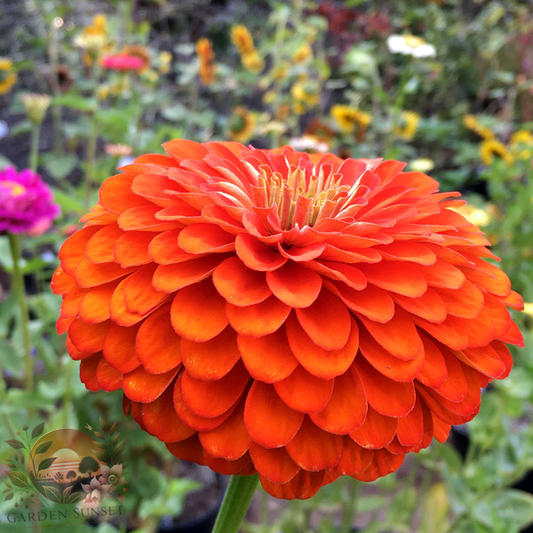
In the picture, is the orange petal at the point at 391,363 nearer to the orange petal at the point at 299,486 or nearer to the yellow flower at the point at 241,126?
the orange petal at the point at 299,486

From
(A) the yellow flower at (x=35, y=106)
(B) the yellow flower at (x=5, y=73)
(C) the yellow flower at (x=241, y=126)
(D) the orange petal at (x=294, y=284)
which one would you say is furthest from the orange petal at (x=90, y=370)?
(B) the yellow flower at (x=5, y=73)

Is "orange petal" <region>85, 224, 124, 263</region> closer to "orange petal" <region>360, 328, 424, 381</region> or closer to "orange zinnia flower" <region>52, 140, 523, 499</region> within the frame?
"orange zinnia flower" <region>52, 140, 523, 499</region>

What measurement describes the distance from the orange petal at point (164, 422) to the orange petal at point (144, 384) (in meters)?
0.01

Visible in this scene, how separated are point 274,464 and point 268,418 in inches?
0.8

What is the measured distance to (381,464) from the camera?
236 mm

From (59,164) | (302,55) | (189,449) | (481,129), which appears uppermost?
(189,449)

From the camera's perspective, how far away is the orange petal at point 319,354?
0.20m

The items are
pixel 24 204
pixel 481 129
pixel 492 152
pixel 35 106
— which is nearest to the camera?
pixel 24 204

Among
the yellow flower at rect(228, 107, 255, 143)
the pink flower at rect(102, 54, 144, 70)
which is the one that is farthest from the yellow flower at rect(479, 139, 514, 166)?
the pink flower at rect(102, 54, 144, 70)

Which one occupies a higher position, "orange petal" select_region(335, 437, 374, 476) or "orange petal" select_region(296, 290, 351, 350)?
"orange petal" select_region(296, 290, 351, 350)

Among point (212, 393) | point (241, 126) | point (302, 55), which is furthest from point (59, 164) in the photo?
point (212, 393)

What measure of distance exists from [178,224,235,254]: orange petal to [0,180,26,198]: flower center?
0.40 meters

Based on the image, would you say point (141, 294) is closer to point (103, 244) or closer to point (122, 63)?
point (103, 244)

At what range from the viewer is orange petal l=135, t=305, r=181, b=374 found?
0.21m
